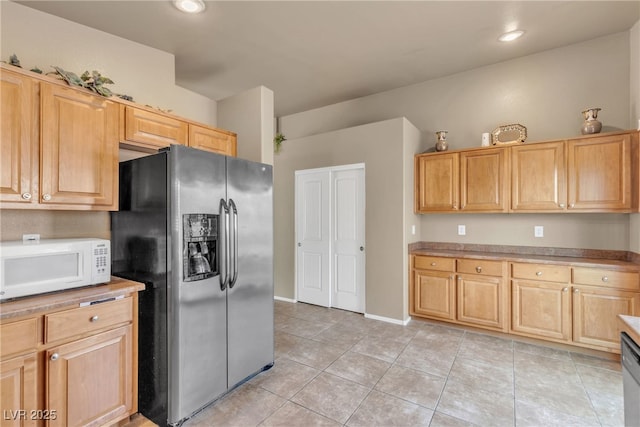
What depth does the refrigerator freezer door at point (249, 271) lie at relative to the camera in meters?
2.30

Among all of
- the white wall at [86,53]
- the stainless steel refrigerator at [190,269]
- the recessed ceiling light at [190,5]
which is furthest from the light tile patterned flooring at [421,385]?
the recessed ceiling light at [190,5]

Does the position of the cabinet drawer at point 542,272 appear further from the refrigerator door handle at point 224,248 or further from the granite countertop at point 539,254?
the refrigerator door handle at point 224,248

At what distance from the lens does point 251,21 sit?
2.73 m

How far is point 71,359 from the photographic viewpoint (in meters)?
1.69

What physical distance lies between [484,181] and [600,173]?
1.02m

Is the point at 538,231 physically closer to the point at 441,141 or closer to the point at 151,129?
the point at 441,141

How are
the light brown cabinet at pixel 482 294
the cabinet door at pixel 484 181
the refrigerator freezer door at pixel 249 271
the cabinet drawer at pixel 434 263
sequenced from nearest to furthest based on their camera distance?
the refrigerator freezer door at pixel 249 271, the light brown cabinet at pixel 482 294, the cabinet door at pixel 484 181, the cabinet drawer at pixel 434 263

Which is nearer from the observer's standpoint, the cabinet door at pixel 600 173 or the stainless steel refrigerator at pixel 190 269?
the stainless steel refrigerator at pixel 190 269

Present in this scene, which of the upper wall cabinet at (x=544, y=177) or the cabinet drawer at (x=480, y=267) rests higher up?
the upper wall cabinet at (x=544, y=177)

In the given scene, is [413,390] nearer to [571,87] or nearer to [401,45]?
[401,45]

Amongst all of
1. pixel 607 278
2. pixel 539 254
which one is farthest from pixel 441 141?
pixel 607 278

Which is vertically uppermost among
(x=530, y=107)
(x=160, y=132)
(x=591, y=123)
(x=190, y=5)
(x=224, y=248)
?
(x=190, y=5)

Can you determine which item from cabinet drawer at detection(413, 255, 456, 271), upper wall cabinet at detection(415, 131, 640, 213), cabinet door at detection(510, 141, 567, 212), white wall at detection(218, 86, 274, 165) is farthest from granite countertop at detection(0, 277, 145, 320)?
cabinet door at detection(510, 141, 567, 212)

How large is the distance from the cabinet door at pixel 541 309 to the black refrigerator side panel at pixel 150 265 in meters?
3.40
